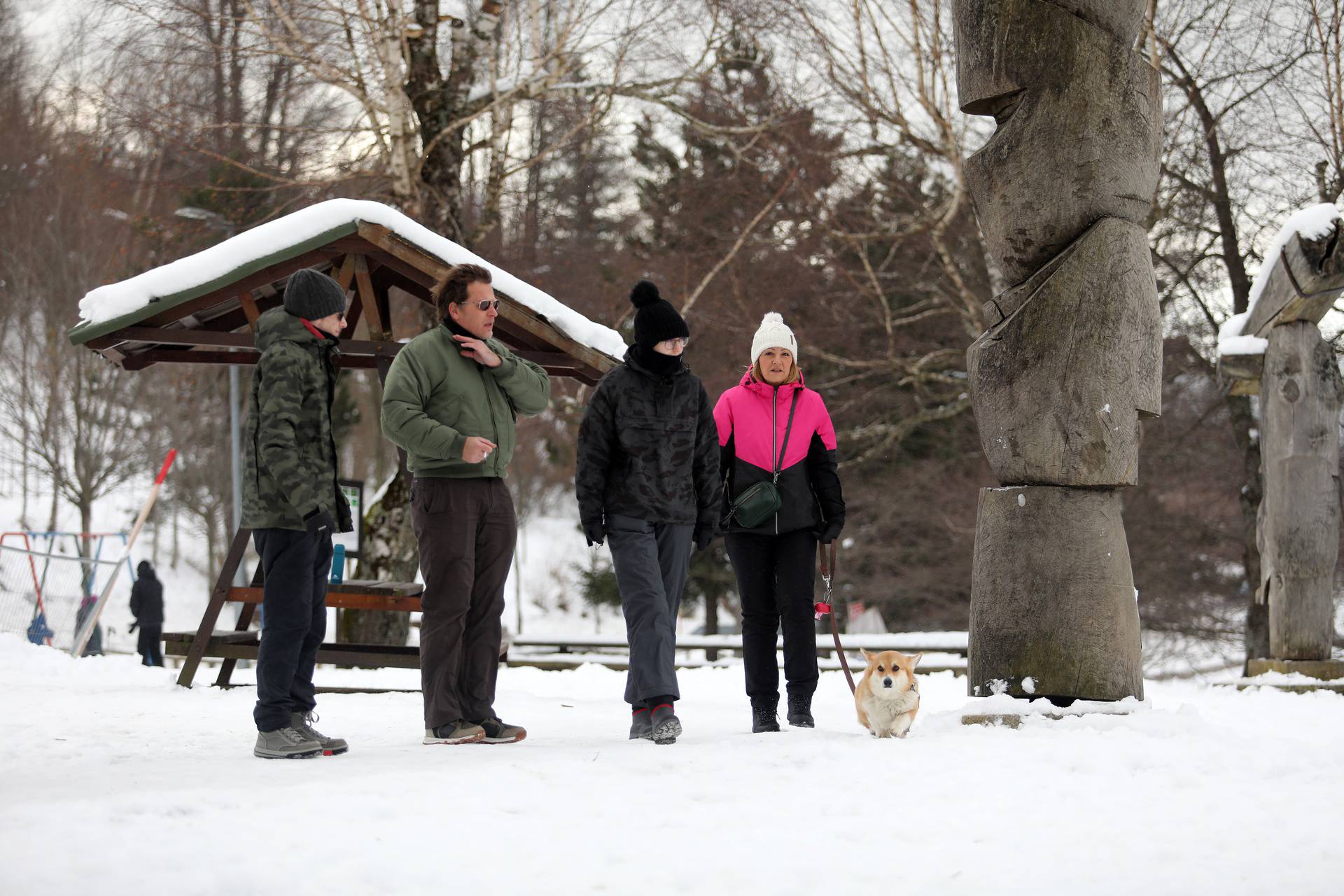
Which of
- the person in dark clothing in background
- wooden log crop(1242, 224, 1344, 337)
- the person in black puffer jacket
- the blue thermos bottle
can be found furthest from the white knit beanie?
the person in dark clothing in background

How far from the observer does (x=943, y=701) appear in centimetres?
813

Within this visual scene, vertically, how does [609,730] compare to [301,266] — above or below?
below

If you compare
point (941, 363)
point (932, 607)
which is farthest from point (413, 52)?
point (932, 607)

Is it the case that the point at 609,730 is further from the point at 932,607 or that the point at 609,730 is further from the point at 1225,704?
the point at 932,607

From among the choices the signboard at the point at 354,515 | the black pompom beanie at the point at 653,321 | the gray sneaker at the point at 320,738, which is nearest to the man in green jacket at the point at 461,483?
the gray sneaker at the point at 320,738

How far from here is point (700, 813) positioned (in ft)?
12.1

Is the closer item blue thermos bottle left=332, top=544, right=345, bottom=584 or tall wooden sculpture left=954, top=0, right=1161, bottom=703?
tall wooden sculpture left=954, top=0, right=1161, bottom=703

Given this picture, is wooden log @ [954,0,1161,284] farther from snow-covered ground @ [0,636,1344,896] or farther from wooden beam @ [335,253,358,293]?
wooden beam @ [335,253,358,293]

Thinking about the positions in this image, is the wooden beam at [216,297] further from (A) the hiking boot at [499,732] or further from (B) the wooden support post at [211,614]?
(A) the hiking boot at [499,732]

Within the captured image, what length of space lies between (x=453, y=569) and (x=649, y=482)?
91cm

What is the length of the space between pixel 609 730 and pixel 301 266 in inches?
153

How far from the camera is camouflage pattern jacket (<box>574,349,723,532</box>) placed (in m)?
5.26

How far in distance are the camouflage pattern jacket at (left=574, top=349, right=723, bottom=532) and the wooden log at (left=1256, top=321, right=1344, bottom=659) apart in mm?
6181

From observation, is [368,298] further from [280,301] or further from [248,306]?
[280,301]
